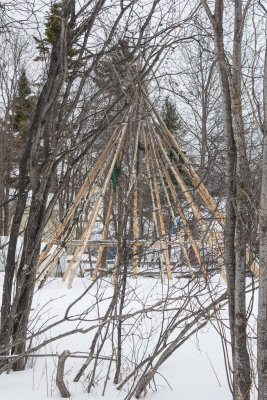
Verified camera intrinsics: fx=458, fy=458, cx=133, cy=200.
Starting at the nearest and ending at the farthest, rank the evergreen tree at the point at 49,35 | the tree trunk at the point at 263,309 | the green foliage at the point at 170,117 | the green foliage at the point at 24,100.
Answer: the tree trunk at the point at 263,309, the evergreen tree at the point at 49,35, the green foliage at the point at 24,100, the green foliage at the point at 170,117

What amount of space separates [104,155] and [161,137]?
0.83m

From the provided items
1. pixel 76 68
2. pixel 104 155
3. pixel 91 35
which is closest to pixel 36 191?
pixel 76 68

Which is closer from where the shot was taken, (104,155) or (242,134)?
(242,134)

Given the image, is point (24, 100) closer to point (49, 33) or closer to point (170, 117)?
point (170, 117)

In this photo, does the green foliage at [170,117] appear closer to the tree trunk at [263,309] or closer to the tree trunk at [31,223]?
the tree trunk at [31,223]

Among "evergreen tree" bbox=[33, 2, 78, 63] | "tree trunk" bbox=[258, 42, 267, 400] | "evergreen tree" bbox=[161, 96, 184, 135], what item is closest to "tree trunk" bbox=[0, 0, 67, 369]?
"evergreen tree" bbox=[33, 2, 78, 63]

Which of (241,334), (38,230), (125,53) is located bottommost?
(241,334)

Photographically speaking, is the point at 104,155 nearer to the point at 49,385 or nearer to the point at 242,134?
the point at 49,385

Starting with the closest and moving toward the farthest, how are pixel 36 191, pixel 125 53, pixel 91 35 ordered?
pixel 36 191 → pixel 91 35 → pixel 125 53

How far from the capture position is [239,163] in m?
2.04

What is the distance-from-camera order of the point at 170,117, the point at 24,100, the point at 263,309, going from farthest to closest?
the point at 170,117
the point at 24,100
the point at 263,309

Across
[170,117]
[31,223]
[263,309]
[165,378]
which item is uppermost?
[170,117]

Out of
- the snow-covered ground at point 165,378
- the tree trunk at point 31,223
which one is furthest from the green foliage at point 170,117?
the snow-covered ground at point 165,378

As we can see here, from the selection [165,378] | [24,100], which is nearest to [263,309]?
[165,378]
